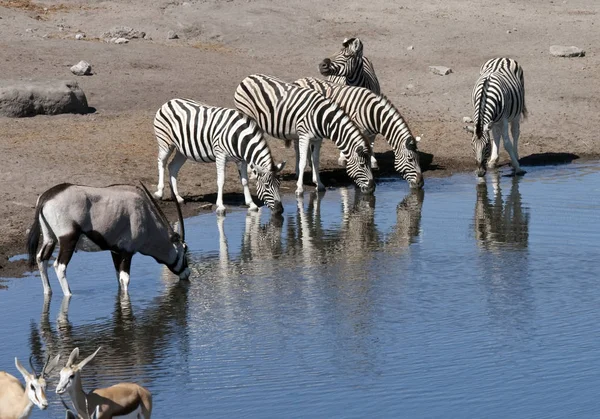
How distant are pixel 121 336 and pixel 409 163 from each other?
359 inches

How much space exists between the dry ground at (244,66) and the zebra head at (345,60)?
4.89ft

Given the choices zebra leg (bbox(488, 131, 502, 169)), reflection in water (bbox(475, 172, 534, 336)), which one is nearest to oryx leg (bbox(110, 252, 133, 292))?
reflection in water (bbox(475, 172, 534, 336))

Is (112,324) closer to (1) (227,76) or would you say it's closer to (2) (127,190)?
(2) (127,190)

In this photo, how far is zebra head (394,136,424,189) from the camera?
1927 centimetres

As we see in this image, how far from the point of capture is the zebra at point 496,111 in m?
20.1

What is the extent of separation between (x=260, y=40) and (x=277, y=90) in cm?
1133

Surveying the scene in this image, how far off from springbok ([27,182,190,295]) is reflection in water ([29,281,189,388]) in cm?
50

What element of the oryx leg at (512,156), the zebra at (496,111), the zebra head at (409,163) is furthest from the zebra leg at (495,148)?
the zebra head at (409,163)

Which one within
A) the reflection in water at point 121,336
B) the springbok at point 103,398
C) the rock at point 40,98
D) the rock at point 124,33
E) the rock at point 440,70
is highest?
the rock at point 124,33

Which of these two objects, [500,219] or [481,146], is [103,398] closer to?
[500,219]

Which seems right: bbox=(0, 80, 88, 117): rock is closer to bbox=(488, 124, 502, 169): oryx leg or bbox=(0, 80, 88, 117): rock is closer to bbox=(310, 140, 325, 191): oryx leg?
bbox=(310, 140, 325, 191): oryx leg

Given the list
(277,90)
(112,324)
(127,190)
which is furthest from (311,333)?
(277,90)

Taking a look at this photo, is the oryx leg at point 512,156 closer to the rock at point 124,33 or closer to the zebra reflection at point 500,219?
the zebra reflection at point 500,219

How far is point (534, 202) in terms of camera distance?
17.7 meters
